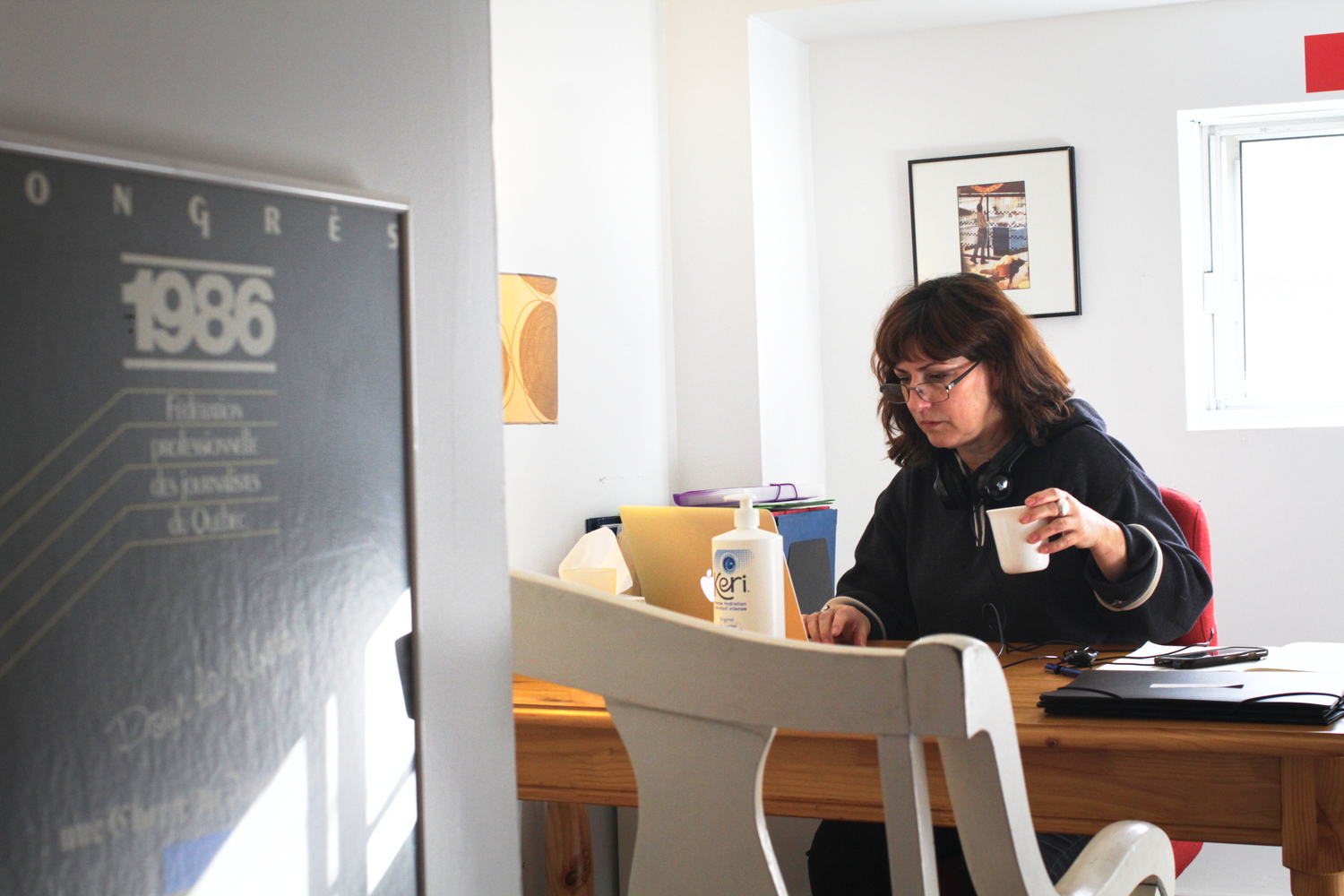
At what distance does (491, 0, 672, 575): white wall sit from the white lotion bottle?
0.84 metres

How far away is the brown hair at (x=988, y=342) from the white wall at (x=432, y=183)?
1517 millimetres

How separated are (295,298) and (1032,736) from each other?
925 mm

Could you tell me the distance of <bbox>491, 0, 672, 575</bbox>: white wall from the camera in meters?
2.26

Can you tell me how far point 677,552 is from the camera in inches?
63.3

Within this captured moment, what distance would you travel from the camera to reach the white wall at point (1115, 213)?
2891 mm

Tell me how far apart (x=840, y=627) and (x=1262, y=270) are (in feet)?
6.68

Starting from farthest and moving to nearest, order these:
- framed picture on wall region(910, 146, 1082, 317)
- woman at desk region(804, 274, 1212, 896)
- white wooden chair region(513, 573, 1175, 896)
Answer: framed picture on wall region(910, 146, 1082, 317), woman at desk region(804, 274, 1212, 896), white wooden chair region(513, 573, 1175, 896)

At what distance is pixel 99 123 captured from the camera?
0.41 metres

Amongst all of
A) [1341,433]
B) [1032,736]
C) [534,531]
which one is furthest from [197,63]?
[1341,433]

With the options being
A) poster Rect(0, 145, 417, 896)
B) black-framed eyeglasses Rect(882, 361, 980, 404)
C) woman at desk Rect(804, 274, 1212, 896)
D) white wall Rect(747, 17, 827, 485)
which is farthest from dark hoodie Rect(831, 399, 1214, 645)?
poster Rect(0, 145, 417, 896)

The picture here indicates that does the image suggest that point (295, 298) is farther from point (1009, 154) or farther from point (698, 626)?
point (1009, 154)

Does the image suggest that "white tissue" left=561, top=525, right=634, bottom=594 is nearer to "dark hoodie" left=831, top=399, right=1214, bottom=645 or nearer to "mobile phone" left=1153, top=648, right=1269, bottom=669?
"dark hoodie" left=831, top=399, right=1214, bottom=645

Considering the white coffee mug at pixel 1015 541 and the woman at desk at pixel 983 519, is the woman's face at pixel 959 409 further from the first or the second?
the white coffee mug at pixel 1015 541

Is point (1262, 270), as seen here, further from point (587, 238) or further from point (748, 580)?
point (748, 580)
